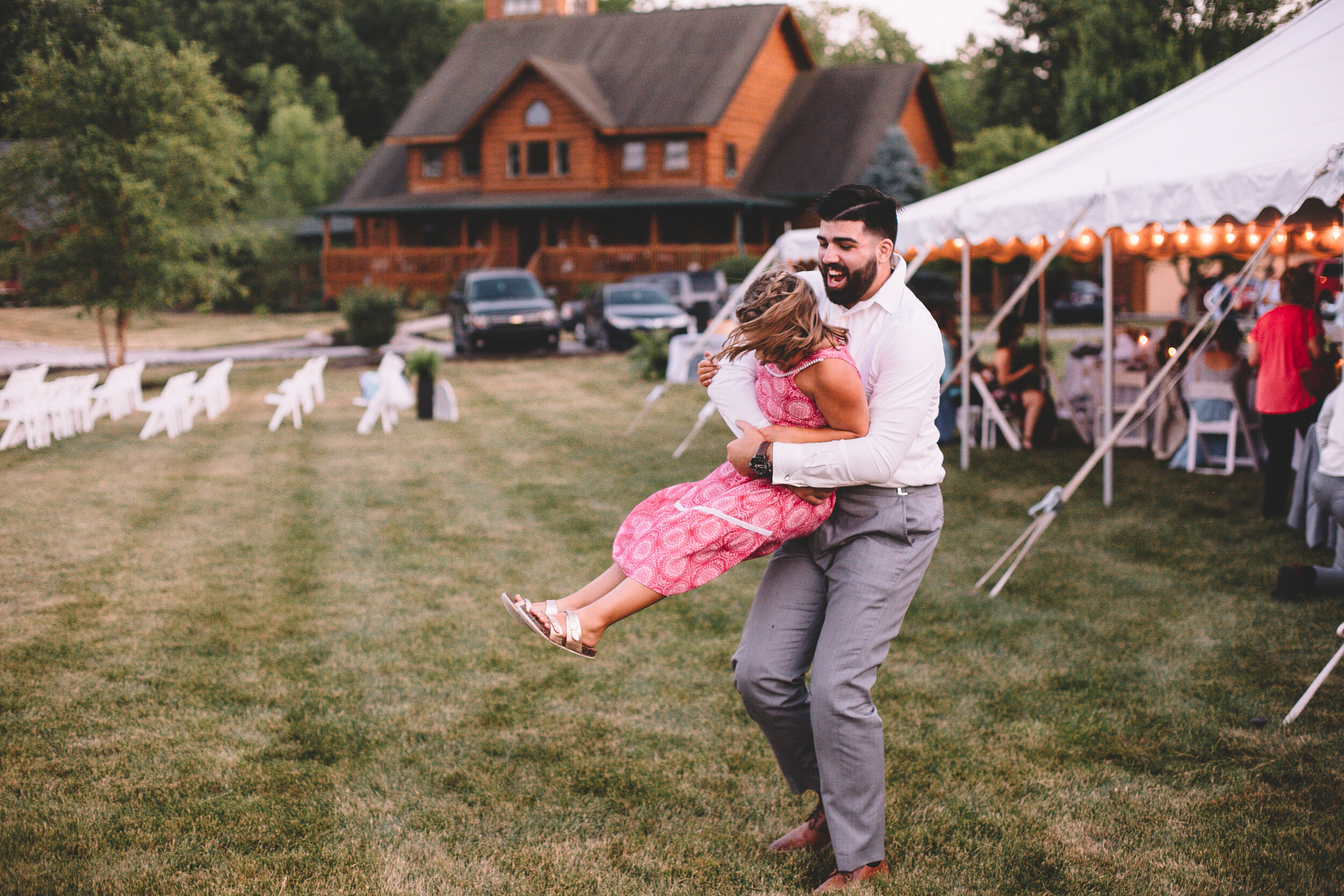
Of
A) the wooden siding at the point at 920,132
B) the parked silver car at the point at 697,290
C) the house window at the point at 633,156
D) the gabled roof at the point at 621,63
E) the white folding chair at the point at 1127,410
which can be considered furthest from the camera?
the wooden siding at the point at 920,132

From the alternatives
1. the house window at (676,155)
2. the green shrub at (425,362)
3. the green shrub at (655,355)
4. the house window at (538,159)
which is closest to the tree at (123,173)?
the green shrub at (425,362)

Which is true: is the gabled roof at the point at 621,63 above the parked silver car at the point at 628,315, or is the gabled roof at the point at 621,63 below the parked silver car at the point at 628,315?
above

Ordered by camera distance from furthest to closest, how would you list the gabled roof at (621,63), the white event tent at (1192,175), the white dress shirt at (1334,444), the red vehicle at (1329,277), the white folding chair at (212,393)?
the gabled roof at (621,63)
the white folding chair at (212,393)
the red vehicle at (1329,277)
the white event tent at (1192,175)
the white dress shirt at (1334,444)

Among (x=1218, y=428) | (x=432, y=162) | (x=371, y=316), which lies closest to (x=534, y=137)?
(x=432, y=162)

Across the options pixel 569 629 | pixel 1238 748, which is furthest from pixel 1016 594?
pixel 569 629

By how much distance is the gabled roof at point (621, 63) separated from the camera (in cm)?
3669

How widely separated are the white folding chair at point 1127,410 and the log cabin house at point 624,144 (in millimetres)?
23242

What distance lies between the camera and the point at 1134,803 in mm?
3977

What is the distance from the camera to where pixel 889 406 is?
3.12 m

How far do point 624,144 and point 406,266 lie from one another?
8260 millimetres

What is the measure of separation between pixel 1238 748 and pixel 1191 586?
96.2 inches

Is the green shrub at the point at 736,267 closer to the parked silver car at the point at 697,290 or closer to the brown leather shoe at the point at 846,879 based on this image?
the parked silver car at the point at 697,290

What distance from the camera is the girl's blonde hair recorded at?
3072mm

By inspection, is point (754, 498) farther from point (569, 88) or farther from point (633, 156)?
point (633, 156)
